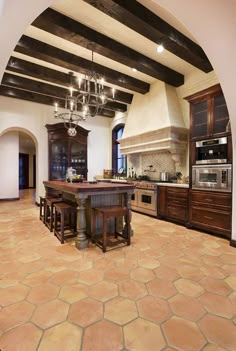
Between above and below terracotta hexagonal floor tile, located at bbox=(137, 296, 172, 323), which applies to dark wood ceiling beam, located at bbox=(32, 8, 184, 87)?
above

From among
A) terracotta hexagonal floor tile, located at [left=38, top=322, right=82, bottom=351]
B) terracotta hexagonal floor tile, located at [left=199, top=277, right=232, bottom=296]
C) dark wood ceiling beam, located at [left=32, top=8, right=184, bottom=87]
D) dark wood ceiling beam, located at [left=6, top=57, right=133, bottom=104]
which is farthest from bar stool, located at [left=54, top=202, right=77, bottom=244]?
dark wood ceiling beam, located at [left=6, top=57, right=133, bottom=104]

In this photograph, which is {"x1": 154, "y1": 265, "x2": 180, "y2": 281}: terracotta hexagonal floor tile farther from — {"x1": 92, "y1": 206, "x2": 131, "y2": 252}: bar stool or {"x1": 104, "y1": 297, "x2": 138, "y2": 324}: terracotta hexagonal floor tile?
{"x1": 92, "y1": 206, "x2": 131, "y2": 252}: bar stool

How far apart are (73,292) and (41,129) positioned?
5.46 meters

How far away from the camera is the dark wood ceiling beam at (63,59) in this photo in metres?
3.36

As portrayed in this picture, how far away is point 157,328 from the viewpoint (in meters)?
1.42

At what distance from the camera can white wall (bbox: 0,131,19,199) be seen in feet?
23.4

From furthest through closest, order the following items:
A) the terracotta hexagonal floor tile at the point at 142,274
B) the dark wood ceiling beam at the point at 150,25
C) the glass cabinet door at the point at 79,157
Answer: the glass cabinet door at the point at 79,157
the dark wood ceiling beam at the point at 150,25
the terracotta hexagonal floor tile at the point at 142,274

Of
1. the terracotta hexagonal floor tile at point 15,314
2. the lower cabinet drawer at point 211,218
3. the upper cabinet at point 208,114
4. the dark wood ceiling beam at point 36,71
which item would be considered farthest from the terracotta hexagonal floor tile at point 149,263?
the dark wood ceiling beam at point 36,71

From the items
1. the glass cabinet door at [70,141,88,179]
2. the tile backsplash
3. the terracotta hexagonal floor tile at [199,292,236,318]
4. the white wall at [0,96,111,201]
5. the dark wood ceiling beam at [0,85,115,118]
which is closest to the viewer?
the terracotta hexagonal floor tile at [199,292,236,318]

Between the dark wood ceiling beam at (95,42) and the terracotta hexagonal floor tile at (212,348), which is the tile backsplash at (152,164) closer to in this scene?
the dark wood ceiling beam at (95,42)

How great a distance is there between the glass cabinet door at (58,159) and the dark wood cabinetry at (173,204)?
352cm

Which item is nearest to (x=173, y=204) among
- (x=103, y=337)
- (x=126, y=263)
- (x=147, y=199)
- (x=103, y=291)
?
(x=147, y=199)

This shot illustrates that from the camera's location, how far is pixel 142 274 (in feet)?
7.08

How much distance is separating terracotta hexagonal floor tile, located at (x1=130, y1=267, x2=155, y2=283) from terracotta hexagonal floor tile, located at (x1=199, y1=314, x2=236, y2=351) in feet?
2.18
